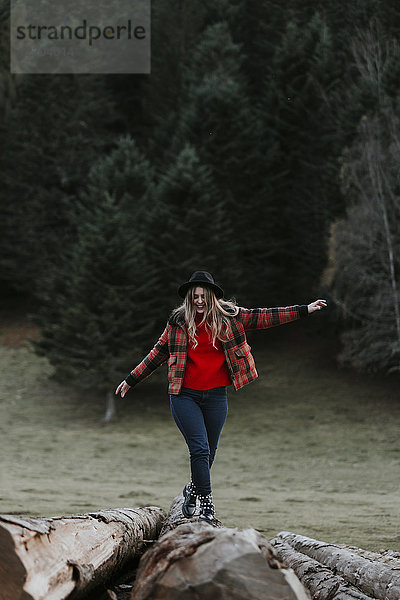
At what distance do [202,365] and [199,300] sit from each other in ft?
1.73

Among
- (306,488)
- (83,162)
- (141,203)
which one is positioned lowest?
(306,488)

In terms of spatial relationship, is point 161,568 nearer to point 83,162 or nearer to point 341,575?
point 341,575

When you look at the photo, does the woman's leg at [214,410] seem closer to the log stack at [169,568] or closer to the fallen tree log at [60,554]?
the fallen tree log at [60,554]

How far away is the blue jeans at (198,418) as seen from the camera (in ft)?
19.7

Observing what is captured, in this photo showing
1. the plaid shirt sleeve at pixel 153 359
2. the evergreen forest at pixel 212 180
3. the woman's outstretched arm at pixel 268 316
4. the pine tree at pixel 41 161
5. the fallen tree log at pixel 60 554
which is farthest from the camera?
the pine tree at pixel 41 161

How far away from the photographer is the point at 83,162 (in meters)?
41.9

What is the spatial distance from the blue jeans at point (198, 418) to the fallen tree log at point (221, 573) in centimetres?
275

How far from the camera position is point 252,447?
77.7 feet

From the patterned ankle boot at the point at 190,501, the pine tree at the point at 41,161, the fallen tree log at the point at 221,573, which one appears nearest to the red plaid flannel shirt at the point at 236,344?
the patterned ankle boot at the point at 190,501

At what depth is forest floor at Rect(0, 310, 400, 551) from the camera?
12.2 metres

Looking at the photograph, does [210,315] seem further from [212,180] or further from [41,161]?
[41,161]

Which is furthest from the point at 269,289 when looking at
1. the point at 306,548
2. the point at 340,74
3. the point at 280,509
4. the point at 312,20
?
→ the point at 306,548

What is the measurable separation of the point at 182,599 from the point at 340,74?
38025 millimetres

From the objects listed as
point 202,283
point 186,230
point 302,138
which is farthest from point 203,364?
point 302,138
